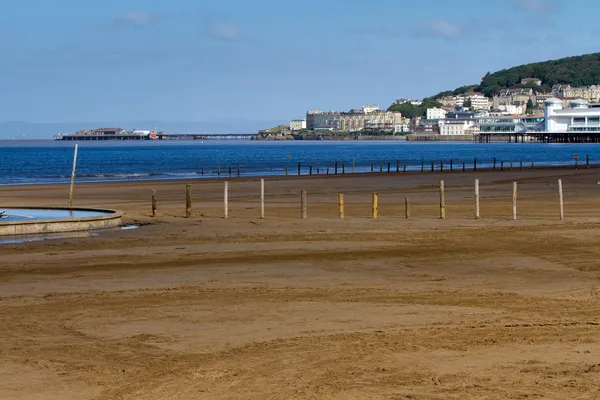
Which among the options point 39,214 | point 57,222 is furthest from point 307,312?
point 39,214

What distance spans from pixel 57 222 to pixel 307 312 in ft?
49.9

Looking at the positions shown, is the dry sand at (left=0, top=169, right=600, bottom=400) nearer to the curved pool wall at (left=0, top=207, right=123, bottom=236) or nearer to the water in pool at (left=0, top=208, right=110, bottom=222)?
the curved pool wall at (left=0, top=207, right=123, bottom=236)

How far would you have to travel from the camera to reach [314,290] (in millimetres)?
17672

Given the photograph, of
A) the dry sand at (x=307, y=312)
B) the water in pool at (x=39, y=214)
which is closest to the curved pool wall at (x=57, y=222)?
the water in pool at (x=39, y=214)

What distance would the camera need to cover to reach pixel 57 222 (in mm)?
28844

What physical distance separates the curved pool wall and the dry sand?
1.59 metres

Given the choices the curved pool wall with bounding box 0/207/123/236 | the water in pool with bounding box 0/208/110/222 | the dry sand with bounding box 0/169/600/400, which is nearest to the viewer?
the dry sand with bounding box 0/169/600/400

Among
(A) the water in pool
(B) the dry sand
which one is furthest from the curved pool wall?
(B) the dry sand

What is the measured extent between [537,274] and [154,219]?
54.8 ft

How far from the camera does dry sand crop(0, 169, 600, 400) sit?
1128 centimetres

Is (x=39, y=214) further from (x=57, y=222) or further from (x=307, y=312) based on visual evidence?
(x=307, y=312)

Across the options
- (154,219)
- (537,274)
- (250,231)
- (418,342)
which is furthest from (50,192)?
(418,342)

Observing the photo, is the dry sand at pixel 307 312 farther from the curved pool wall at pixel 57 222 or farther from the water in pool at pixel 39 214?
the water in pool at pixel 39 214

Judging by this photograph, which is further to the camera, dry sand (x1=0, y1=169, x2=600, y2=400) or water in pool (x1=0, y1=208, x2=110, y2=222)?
water in pool (x1=0, y1=208, x2=110, y2=222)
